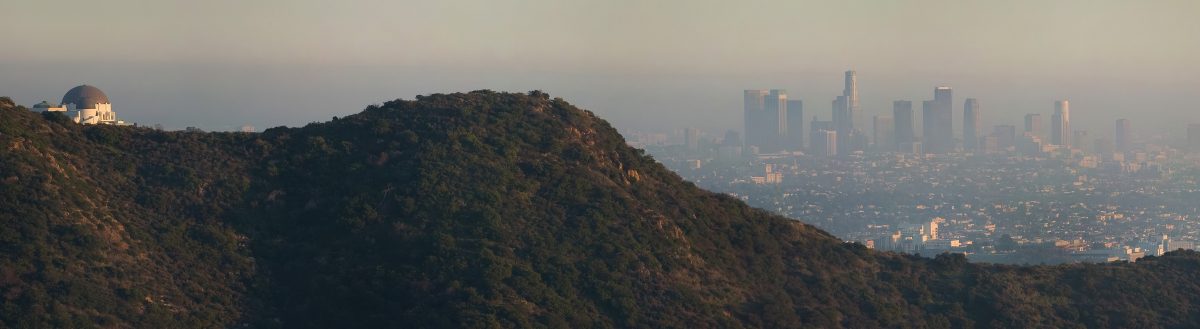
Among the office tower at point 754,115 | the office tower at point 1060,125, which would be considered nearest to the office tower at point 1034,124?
the office tower at point 1060,125

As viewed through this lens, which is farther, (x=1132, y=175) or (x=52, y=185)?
(x=1132, y=175)

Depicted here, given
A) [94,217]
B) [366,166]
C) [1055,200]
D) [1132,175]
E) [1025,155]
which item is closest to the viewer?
[94,217]

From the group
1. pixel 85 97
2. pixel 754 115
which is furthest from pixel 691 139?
pixel 85 97

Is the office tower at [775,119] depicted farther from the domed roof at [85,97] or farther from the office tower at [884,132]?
the domed roof at [85,97]

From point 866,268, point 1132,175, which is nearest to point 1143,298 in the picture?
point 866,268

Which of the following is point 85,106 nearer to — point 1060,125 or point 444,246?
point 444,246

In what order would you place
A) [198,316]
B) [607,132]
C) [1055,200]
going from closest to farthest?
[198,316] → [607,132] → [1055,200]

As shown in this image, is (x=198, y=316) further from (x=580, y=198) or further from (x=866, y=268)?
(x=866, y=268)
